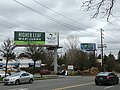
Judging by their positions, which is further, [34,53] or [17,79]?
[34,53]

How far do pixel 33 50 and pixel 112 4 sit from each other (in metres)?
51.2

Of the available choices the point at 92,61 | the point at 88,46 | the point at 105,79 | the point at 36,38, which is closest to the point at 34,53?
the point at 36,38

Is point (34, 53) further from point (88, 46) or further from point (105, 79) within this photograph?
point (88, 46)

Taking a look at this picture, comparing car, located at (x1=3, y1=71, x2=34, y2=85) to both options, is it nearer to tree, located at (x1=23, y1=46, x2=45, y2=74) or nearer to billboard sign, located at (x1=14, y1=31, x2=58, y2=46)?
tree, located at (x1=23, y1=46, x2=45, y2=74)

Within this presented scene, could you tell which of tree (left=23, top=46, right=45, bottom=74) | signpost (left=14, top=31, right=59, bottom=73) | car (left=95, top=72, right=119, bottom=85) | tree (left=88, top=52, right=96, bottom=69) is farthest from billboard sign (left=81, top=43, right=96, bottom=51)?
car (left=95, top=72, right=119, bottom=85)

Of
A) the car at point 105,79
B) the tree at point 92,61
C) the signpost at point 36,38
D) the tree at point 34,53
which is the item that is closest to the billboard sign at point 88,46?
the tree at point 92,61

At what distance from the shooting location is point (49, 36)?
79.6 m

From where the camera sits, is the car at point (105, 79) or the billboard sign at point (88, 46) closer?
the car at point (105, 79)

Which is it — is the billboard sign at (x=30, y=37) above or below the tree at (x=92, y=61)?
above

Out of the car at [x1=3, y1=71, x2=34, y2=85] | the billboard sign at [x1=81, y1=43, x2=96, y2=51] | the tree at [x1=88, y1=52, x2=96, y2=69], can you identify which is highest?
the billboard sign at [x1=81, y1=43, x2=96, y2=51]

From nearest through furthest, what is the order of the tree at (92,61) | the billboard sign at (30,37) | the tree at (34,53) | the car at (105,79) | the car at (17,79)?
1. the car at (105,79)
2. the car at (17,79)
3. the tree at (34,53)
4. the billboard sign at (30,37)
5. the tree at (92,61)

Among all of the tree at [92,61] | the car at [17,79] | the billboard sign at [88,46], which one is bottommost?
the car at [17,79]

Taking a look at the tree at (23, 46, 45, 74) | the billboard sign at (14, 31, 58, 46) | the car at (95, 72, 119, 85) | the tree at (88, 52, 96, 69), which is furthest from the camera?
the tree at (88, 52, 96, 69)

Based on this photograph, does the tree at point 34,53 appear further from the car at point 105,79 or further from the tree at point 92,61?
the tree at point 92,61
